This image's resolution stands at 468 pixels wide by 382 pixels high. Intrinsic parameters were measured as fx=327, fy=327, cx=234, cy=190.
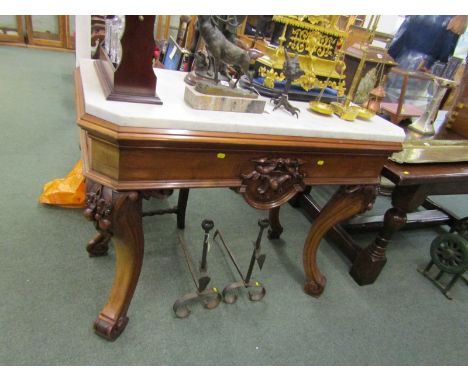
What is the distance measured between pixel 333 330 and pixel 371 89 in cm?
113

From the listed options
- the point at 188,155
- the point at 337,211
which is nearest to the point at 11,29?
the point at 188,155

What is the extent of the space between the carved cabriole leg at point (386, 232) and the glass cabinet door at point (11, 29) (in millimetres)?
5042

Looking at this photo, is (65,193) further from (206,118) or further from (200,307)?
(206,118)

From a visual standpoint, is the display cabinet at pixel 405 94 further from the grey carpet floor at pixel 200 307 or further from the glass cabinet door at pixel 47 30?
the glass cabinet door at pixel 47 30

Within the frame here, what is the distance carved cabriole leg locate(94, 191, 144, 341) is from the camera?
83cm

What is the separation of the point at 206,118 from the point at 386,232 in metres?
1.04

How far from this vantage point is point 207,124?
78 centimetres

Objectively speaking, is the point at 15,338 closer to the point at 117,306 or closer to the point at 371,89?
the point at 117,306

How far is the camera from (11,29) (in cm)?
433

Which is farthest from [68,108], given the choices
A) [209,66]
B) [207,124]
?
[207,124]

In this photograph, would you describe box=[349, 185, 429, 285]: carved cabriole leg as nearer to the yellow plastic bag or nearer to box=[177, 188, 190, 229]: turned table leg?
box=[177, 188, 190, 229]: turned table leg

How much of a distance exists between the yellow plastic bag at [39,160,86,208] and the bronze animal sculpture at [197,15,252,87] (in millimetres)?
1092
